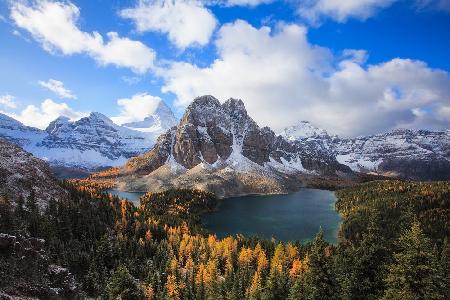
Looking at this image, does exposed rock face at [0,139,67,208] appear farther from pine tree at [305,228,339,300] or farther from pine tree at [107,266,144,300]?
pine tree at [305,228,339,300]

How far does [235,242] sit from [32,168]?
81.0 metres

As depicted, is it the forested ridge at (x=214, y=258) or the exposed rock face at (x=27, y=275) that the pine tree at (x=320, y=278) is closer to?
the forested ridge at (x=214, y=258)

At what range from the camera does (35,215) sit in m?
117

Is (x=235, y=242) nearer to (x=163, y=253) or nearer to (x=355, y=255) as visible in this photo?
(x=163, y=253)

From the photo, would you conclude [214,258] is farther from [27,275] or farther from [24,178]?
[24,178]

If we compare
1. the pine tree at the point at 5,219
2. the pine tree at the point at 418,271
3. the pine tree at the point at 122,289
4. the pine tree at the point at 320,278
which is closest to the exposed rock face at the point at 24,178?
the pine tree at the point at 5,219

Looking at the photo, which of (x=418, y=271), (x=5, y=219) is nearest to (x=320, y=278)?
(x=418, y=271)

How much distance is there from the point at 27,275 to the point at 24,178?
3536 inches

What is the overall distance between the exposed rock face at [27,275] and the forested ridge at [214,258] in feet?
5.35

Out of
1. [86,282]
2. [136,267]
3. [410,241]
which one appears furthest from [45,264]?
[410,241]

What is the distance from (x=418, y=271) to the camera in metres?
35.2

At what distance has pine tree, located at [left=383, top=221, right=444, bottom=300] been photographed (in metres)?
34.4

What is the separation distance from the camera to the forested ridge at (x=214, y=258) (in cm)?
4387

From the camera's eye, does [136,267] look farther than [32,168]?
No
